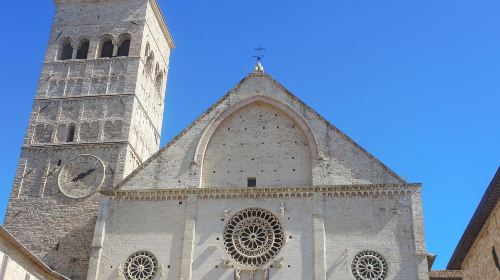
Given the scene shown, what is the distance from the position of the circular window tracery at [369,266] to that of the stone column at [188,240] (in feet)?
17.5

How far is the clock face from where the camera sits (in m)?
23.8

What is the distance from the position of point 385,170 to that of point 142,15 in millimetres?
13841

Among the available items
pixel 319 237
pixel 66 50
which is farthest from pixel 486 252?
pixel 66 50

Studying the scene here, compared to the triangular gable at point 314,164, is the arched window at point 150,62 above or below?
above

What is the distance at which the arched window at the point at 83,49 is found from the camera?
27.7 meters

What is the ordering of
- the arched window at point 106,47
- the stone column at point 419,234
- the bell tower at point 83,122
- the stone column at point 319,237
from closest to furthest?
1. the stone column at point 419,234
2. the stone column at point 319,237
3. the bell tower at point 83,122
4. the arched window at point 106,47

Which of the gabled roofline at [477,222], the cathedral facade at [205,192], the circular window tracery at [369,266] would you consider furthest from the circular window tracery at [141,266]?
the gabled roofline at [477,222]

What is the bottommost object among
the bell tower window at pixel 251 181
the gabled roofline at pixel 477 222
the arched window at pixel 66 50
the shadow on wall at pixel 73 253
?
the gabled roofline at pixel 477 222

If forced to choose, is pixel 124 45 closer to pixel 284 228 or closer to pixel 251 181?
pixel 251 181

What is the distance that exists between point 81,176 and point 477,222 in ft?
53.7

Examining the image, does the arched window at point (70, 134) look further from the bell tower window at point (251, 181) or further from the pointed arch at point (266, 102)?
the bell tower window at point (251, 181)

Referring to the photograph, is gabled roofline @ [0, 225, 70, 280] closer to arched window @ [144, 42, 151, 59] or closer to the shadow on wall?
the shadow on wall

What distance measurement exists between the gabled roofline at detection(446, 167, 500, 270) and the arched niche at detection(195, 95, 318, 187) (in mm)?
7578

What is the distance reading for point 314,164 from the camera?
21.4 meters
